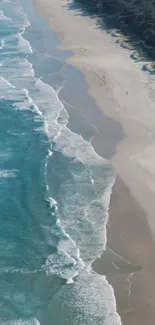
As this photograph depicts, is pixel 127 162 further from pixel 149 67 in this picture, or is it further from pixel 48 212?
pixel 149 67

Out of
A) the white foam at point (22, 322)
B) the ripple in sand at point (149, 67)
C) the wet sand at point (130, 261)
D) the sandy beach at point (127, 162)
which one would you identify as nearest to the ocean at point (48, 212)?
the white foam at point (22, 322)

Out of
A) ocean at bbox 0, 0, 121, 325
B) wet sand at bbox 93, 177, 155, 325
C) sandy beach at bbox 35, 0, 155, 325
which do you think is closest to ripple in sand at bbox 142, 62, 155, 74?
sandy beach at bbox 35, 0, 155, 325

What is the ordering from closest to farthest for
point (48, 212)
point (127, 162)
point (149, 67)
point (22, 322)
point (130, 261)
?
point (22, 322), point (130, 261), point (48, 212), point (127, 162), point (149, 67)

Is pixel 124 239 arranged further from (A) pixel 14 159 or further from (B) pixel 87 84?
(B) pixel 87 84

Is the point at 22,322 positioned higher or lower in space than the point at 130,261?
lower

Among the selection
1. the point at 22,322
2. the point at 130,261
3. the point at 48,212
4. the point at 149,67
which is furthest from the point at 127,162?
the point at 149,67

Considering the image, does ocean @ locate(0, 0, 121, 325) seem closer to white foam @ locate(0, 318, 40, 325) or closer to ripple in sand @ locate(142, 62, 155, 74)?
white foam @ locate(0, 318, 40, 325)

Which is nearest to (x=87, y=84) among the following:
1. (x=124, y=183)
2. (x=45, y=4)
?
(x=124, y=183)
